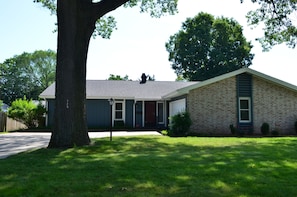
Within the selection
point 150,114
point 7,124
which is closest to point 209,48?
Result: point 150,114

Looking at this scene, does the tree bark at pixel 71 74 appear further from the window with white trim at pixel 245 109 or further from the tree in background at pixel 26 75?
the tree in background at pixel 26 75

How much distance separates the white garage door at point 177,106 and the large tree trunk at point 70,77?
358 inches

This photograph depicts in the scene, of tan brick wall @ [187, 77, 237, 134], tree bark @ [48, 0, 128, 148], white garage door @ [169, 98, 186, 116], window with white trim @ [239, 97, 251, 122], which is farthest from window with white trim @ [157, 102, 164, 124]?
tree bark @ [48, 0, 128, 148]

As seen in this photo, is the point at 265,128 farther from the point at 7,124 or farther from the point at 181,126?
the point at 7,124

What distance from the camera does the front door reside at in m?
25.5

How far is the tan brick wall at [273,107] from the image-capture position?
63.3 feet

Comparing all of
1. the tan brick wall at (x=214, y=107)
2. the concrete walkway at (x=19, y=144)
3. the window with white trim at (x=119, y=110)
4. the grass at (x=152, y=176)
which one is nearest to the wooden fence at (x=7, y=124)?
the concrete walkway at (x=19, y=144)

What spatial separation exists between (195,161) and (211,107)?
1180cm

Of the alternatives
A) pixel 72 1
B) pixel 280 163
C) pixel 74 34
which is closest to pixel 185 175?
pixel 280 163

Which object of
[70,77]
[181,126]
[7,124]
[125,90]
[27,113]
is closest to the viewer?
[70,77]

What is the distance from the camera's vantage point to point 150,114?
83.9ft

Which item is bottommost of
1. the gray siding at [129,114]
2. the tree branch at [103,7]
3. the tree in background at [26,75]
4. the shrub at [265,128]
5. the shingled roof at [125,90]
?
the shrub at [265,128]

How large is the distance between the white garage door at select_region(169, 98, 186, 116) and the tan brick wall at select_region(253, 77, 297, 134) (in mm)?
4405

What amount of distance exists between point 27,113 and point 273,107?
58.4ft
